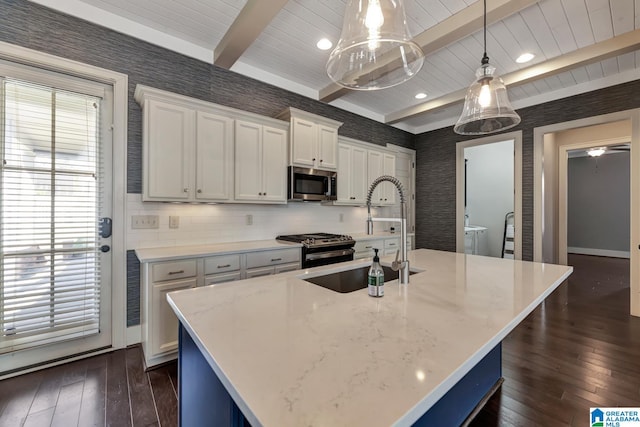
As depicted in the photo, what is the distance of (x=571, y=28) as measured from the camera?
2.50 m

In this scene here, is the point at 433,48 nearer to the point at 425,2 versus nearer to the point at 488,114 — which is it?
the point at 425,2

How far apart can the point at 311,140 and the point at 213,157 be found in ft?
3.95

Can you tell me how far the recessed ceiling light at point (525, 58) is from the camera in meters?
2.92

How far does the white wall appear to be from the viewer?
17.7 feet

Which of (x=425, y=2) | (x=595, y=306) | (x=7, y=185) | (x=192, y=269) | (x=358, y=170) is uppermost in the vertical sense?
(x=425, y=2)

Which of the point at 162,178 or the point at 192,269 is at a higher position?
the point at 162,178

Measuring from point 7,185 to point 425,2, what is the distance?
3.43 metres

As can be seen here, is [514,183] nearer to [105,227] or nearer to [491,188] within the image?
[491,188]

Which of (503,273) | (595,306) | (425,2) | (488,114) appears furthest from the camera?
(595,306)

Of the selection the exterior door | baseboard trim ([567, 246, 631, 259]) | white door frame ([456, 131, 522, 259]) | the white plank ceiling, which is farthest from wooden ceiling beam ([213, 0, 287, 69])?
baseboard trim ([567, 246, 631, 259])

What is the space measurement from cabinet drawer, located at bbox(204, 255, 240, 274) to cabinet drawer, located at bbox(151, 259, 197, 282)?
108 mm

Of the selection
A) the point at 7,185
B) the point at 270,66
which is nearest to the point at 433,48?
the point at 270,66

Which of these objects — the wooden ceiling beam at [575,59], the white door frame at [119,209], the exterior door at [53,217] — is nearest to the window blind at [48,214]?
the exterior door at [53,217]

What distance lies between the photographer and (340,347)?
777 millimetres
